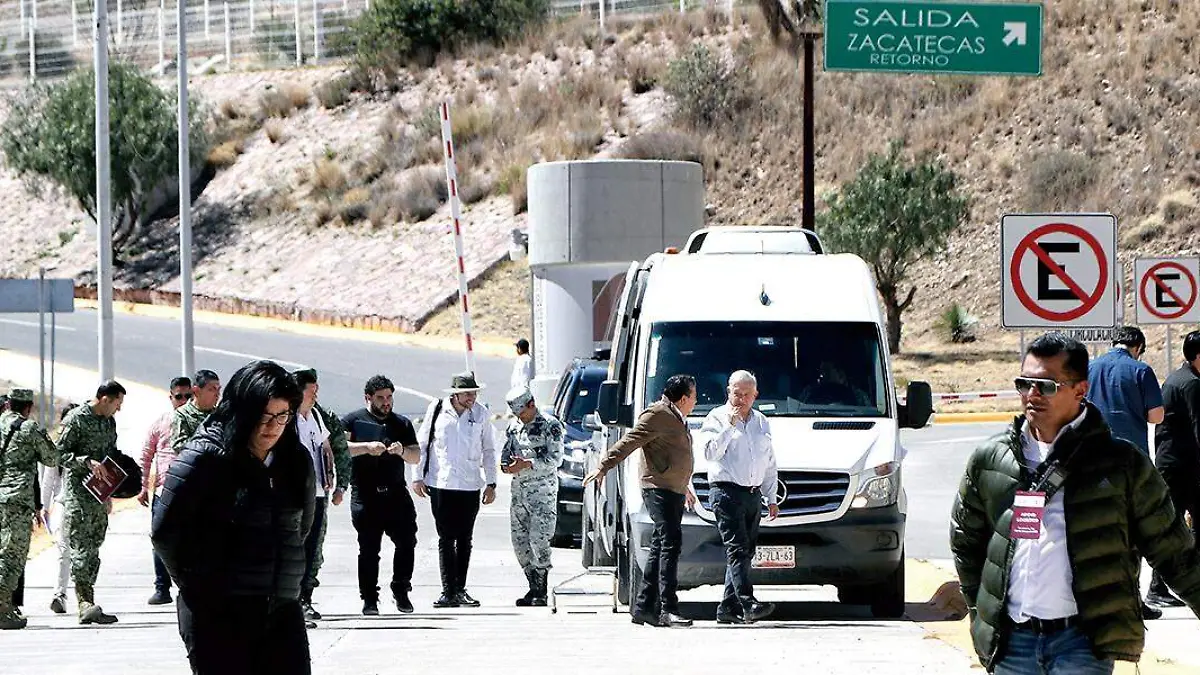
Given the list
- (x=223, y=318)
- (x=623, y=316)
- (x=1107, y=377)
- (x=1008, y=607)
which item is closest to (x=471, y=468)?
(x=623, y=316)

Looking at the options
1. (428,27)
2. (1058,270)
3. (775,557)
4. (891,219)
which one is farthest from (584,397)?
(428,27)

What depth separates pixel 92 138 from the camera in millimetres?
58500

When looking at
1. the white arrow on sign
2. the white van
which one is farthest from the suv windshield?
the white arrow on sign

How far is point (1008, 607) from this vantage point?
6414mm

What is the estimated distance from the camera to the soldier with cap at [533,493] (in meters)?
15.5

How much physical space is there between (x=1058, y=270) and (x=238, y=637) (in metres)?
6.56

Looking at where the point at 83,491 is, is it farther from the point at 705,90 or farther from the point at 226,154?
the point at 226,154

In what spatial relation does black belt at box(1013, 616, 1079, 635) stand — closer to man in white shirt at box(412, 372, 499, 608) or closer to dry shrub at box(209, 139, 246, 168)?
man in white shirt at box(412, 372, 499, 608)

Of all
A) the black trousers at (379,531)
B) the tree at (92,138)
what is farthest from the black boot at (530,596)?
the tree at (92,138)

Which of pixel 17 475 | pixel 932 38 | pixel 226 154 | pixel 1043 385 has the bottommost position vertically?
pixel 17 475

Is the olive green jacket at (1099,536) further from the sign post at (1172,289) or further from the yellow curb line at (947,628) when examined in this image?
the sign post at (1172,289)

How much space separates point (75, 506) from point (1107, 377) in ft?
23.4

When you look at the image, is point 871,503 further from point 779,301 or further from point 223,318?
point 223,318

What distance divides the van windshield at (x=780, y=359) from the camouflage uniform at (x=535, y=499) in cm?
133
